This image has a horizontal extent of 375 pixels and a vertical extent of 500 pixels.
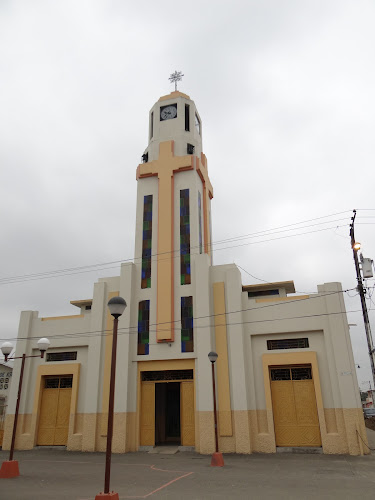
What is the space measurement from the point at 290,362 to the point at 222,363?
3.37 metres

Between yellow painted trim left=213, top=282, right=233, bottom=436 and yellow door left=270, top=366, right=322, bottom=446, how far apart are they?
2.33 m

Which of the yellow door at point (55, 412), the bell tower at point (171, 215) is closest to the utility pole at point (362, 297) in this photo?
the bell tower at point (171, 215)

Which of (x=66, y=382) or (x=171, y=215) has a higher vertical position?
(x=171, y=215)

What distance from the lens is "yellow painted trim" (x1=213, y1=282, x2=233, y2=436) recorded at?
739 inches

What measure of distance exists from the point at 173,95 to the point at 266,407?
21373 mm

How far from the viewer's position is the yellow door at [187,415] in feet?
64.5

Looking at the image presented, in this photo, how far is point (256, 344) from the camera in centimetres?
2019

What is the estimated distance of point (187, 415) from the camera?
65.9 feet

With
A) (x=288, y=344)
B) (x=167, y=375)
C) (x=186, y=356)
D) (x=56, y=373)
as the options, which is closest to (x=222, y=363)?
(x=186, y=356)

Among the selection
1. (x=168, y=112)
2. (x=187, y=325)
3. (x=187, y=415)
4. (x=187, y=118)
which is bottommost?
(x=187, y=415)

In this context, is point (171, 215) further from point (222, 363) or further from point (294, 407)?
point (294, 407)

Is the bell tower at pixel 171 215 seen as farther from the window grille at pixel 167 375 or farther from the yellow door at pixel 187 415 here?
the yellow door at pixel 187 415

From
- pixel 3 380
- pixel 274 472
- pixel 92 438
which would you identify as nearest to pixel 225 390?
pixel 274 472

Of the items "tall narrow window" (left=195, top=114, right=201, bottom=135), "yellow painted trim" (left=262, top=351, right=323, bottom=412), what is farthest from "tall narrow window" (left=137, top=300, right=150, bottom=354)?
"tall narrow window" (left=195, top=114, right=201, bottom=135)
